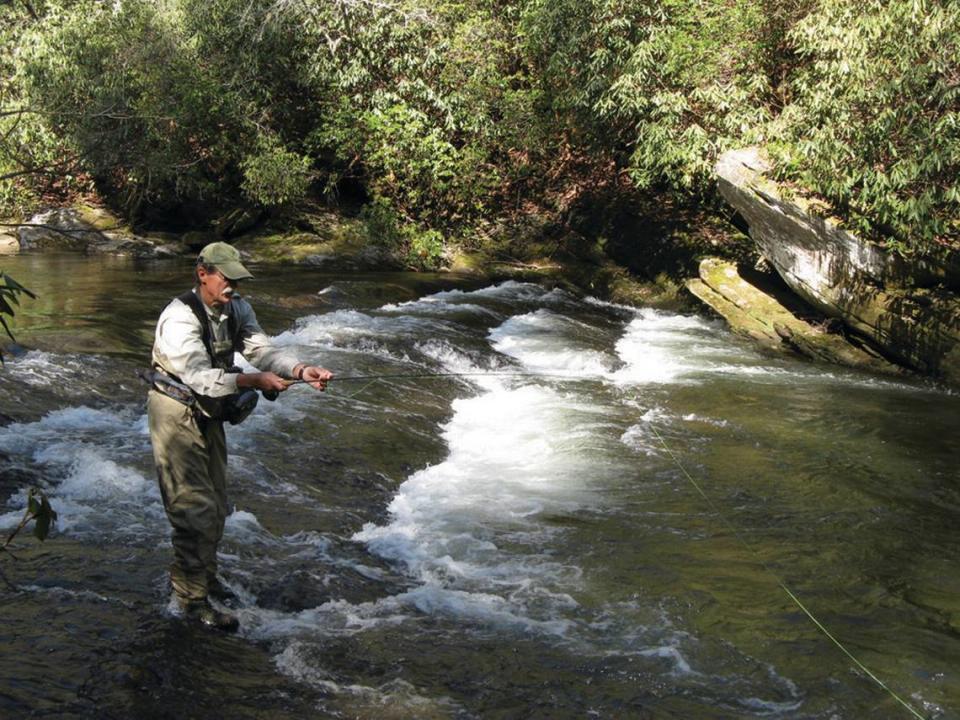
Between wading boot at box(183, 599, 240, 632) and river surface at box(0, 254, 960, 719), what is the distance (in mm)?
64

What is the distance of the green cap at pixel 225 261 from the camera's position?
14.4ft

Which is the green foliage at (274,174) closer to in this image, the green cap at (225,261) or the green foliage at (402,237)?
the green foliage at (402,237)

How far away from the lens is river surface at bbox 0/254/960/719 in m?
4.40

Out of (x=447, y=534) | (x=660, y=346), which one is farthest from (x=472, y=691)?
(x=660, y=346)

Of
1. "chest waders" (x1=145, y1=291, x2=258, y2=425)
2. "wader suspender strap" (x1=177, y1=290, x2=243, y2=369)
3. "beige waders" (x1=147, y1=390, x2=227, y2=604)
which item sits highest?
"wader suspender strap" (x1=177, y1=290, x2=243, y2=369)

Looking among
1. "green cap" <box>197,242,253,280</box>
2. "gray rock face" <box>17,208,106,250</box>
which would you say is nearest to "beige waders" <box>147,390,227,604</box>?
"green cap" <box>197,242,253,280</box>

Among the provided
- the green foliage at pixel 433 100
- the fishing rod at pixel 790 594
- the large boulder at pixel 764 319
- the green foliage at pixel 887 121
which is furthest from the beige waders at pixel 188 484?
the large boulder at pixel 764 319

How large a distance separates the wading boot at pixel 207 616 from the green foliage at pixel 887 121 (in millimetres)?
9854

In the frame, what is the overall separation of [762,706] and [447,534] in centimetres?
258

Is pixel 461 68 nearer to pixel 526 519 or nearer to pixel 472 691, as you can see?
pixel 526 519

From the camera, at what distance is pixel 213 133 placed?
1989 cm

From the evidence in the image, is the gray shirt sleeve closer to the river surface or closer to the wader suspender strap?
the wader suspender strap

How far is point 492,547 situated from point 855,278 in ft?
29.9

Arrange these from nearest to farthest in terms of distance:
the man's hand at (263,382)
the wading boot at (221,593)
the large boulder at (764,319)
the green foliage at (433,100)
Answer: the man's hand at (263,382) → the wading boot at (221,593) → the large boulder at (764,319) → the green foliage at (433,100)
